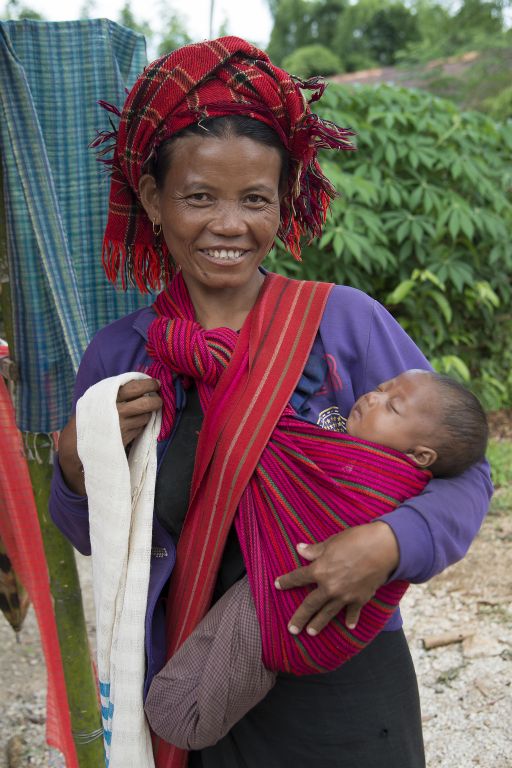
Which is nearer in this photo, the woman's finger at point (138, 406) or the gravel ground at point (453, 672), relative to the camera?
the woman's finger at point (138, 406)

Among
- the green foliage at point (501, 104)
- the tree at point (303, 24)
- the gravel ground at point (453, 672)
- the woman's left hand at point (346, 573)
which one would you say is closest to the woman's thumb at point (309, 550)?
the woman's left hand at point (346, 573)

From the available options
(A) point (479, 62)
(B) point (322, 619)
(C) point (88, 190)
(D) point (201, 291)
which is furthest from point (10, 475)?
(A) point (479, 62)

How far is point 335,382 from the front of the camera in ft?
4.68

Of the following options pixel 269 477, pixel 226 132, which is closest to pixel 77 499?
pixel 269 477

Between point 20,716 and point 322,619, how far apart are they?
86.8 inches

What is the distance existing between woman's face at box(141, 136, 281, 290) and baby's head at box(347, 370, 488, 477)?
0.36 m

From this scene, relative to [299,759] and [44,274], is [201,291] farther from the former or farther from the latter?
[299,759]

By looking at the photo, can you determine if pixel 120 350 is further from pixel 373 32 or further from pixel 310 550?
pixel 373 32

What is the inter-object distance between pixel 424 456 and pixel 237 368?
354 millimetres

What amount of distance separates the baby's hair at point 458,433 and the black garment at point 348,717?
357 millimetres

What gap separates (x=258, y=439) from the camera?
1.33 m

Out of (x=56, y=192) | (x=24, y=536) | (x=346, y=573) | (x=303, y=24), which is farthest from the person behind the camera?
(x=303, y=24)

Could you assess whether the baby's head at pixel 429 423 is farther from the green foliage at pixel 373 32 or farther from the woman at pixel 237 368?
the green foliage at pixel 373 32

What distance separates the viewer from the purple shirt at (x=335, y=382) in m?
1.29
